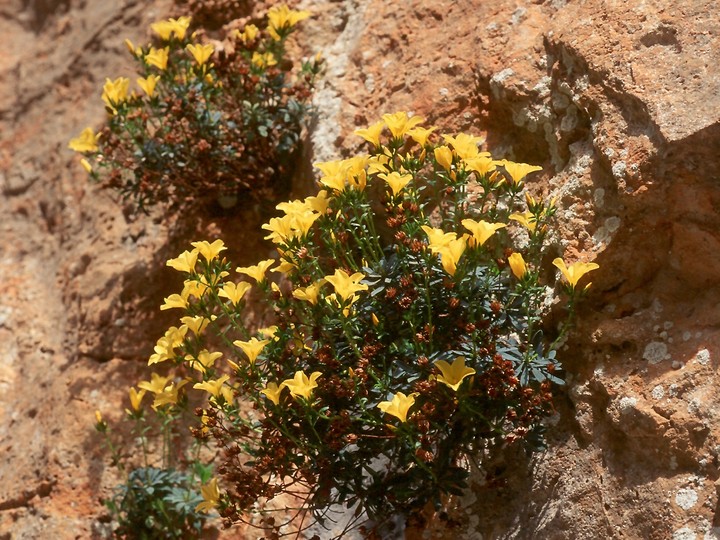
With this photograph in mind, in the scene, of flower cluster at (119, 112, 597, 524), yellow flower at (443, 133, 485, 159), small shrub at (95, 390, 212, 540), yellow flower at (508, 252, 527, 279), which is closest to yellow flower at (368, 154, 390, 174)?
flower cluster at (119, 112, 597, 524)

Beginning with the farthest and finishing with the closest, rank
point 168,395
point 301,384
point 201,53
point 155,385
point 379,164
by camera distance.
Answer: point 201,53, point 155,385, point 168,395, point 379,164, point 301,384

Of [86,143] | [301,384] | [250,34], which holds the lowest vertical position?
[301,384]

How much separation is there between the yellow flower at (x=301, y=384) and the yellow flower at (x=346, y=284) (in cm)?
29

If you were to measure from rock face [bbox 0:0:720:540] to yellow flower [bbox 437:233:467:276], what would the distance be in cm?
59

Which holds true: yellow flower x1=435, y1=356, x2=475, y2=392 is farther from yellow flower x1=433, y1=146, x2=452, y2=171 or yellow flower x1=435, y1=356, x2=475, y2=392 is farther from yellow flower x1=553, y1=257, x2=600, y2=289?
yellow flower x1=433, y1=146, x2=452, y2=171

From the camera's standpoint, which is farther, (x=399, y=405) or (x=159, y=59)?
(x=159, y=59)

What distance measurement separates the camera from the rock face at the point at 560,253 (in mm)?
3246

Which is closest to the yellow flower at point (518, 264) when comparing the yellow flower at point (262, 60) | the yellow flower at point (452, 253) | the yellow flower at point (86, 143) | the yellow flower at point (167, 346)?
the yellow flower at point (452, 253)

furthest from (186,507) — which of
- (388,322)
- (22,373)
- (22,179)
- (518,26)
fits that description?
(22,179)

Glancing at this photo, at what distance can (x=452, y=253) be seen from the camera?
10.4 ft

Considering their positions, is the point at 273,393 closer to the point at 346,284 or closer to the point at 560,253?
the point at 346,284

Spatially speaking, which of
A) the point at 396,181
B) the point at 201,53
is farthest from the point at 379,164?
the point at 201,53

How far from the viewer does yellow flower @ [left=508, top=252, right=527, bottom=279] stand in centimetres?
331

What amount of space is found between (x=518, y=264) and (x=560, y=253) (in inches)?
13.5
